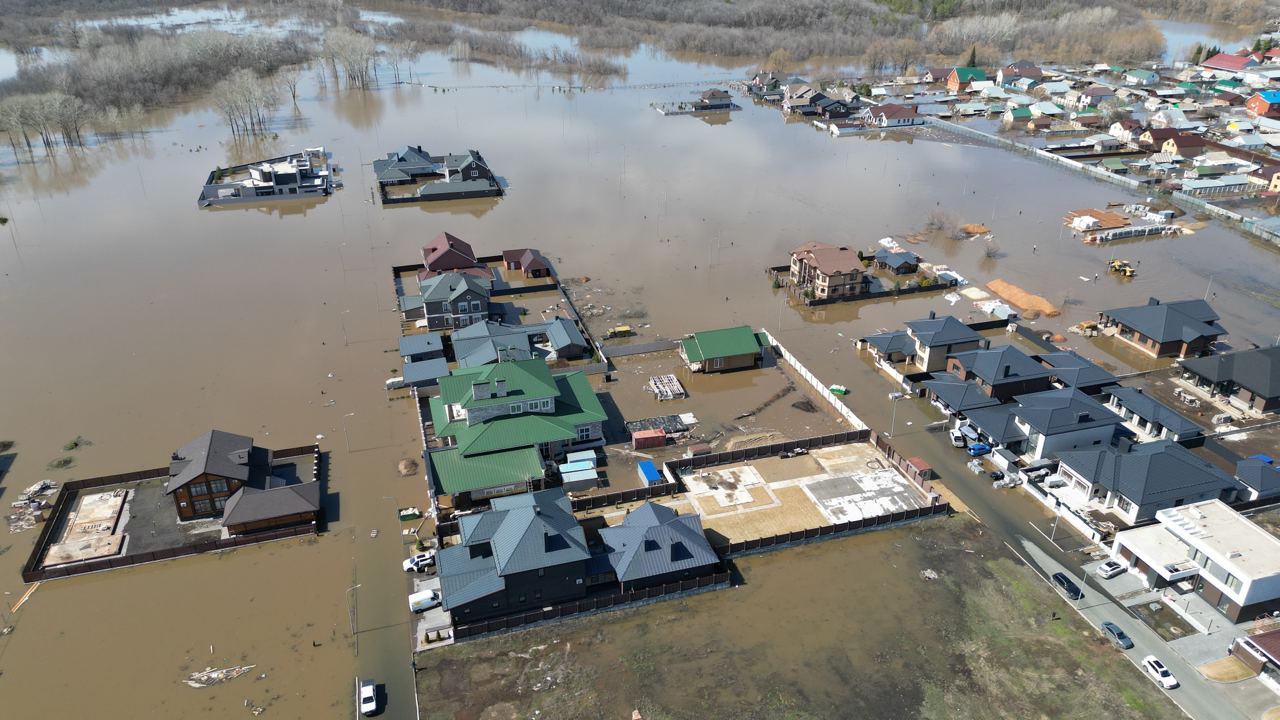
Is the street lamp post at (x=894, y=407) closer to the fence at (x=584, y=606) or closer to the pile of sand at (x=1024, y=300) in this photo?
the fence at (x=584, y=606)

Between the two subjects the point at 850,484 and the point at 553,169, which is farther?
the point at 553,169

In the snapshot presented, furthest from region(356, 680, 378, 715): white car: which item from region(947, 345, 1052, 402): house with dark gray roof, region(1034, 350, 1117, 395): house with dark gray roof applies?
region(1034, 350, 1117, 395): house with dark gray roof

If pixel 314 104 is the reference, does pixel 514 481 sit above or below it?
below

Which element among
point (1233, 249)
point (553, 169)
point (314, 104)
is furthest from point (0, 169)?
point (1233, 249)

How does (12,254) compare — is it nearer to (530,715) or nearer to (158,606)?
(158,606)

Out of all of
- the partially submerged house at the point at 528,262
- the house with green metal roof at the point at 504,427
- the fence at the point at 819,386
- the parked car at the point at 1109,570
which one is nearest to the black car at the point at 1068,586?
the parked car at the point at 1109,570

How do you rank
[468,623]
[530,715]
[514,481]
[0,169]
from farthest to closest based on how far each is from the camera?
[0,169], [514,481], [468,623], [530,715]

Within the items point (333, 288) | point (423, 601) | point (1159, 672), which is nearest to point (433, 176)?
point (333, 288)

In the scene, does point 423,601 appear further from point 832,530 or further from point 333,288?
point 333,288
